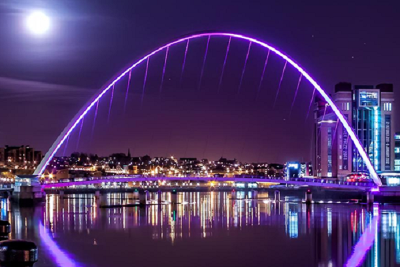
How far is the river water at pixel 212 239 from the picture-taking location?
3309cm

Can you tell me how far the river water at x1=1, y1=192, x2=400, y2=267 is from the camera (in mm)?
33094

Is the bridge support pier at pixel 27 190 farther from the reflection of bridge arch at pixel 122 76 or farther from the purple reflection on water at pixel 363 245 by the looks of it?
the purple reflection on water at pixel 363 245

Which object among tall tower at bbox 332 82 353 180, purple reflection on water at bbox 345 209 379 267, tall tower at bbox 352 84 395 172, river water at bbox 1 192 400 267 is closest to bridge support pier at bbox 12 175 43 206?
river water at bbox 1 192 400 267

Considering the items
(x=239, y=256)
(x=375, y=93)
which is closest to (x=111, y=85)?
(x=239, y=256)

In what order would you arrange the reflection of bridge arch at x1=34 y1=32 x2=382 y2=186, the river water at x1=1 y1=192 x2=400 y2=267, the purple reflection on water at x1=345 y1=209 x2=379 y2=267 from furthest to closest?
the reflection of bridge arch at x1=34 y1=32 x2=382 y2=186, the river water at x1=1 y1=192 x2=400 y2=267, the purple reflection on water at x1=345 y1=209 x2=379 y2=267

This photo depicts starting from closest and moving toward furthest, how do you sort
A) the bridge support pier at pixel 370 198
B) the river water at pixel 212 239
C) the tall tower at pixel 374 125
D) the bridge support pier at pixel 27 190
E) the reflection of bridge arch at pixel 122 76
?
the river water at pixel 212 239 < the reflection of bridge arch at pixel 122 76 < the bridge support pier at pixel 27 190 < the bridge support pier at pixel 370 198 < the tall tower at pixel 374 125

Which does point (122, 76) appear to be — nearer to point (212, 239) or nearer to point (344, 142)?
point (212, 239)

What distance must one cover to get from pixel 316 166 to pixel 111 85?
331 ft

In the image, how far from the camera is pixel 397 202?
80.6 metres

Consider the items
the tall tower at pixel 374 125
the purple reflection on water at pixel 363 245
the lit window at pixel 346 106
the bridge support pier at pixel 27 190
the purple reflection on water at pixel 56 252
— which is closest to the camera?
the purple reflection on water at pixel 56 252

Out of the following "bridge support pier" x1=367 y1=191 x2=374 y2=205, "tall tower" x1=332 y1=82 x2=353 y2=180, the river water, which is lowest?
"bridge support pier" x1=367 y1=191 x2=374 y2=205

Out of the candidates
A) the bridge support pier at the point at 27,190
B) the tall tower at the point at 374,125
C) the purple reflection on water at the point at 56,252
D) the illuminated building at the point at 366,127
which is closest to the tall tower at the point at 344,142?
the illuminated building at the point at 366,127

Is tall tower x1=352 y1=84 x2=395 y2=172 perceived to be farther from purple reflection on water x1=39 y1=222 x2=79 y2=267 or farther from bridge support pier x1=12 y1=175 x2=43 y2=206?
purple reflection on water x1=39 y1=222 x2=79 y2=267

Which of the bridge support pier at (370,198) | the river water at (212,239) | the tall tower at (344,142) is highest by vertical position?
the tall tower at (344,142)
